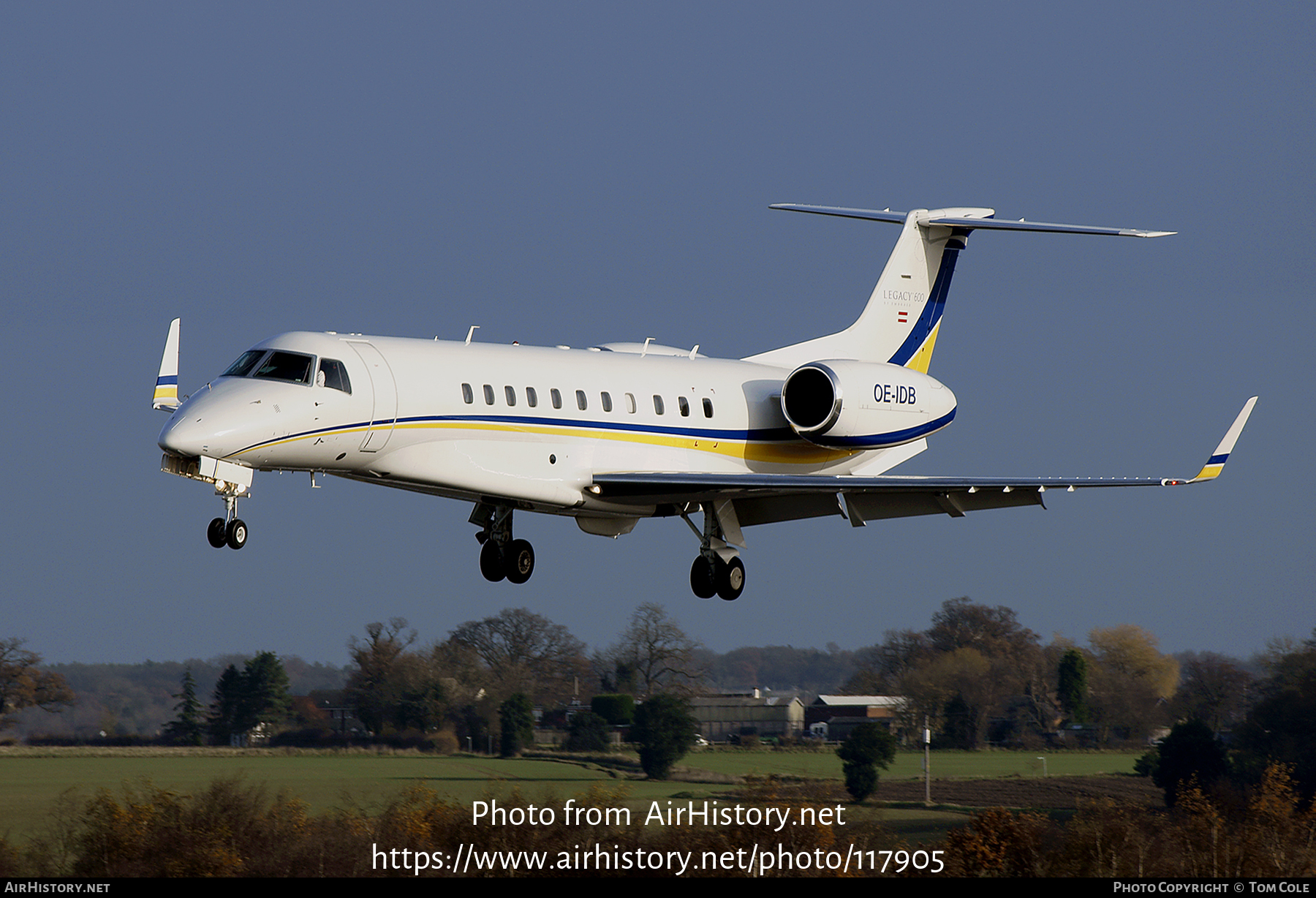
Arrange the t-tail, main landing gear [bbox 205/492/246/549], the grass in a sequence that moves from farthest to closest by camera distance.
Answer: the grass → the t-tail → main landing gear [bbox 205/492/246/549]

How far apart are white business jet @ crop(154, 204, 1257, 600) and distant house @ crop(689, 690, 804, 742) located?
94.6 feet

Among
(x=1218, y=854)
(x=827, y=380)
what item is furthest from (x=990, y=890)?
(x=827, y=380)

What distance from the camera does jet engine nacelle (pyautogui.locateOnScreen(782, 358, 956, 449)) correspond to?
2809 centimetres

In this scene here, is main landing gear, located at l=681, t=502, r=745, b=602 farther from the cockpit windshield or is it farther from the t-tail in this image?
the cockpit windshield

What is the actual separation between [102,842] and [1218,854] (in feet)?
120

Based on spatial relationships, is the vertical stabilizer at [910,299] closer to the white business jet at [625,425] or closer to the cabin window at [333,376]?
the white business jet at [625,425]

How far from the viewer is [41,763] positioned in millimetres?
52969

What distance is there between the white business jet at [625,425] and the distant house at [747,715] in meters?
28.8

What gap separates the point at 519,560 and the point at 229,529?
292 inches

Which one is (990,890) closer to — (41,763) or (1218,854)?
(1218,854)

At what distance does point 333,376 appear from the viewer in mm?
22109

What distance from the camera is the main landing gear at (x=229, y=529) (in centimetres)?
2053

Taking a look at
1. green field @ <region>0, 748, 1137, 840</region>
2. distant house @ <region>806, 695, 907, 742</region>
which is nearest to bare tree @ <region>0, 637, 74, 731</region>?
green field @ <region>0, 748, 1137, 840</region>

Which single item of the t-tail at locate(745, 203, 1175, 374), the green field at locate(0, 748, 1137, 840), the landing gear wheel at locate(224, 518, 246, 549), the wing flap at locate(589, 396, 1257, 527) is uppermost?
the t-tail at locate(745, 203, 1175, 374)
